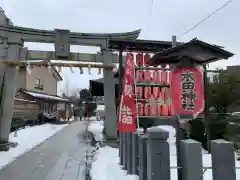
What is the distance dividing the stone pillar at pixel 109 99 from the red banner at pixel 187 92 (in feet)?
29.1

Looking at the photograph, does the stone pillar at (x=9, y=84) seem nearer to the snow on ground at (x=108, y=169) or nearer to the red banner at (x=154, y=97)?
the snow on ground at (x=108, y=169)

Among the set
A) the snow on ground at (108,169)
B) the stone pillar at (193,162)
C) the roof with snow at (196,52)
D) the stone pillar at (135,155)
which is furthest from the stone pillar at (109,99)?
the stone pillar at (193,162)

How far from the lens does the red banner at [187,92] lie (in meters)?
4.99

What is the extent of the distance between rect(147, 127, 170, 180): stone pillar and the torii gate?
29.5ft

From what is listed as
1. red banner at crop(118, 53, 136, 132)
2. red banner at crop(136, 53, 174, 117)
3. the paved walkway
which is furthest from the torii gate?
red banner at crop(136, 53, 174, 117)

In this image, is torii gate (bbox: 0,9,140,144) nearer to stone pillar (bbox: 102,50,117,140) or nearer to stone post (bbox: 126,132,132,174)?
Result: stone pillar (bbox: 102,50,117,140)

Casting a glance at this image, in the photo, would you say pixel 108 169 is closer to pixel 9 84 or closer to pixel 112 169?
pixel 112 169

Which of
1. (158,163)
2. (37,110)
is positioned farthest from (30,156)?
(37,110)

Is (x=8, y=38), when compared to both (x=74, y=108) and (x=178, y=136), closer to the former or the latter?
(x=178, y=136)

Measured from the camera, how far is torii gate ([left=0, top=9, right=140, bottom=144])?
43.8 feet

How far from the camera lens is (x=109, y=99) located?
13.9 m

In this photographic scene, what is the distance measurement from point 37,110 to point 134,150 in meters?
27.6

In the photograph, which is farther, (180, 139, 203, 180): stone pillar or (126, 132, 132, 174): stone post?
(126, 132, 132, 174): stone post

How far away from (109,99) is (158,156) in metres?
9.33
